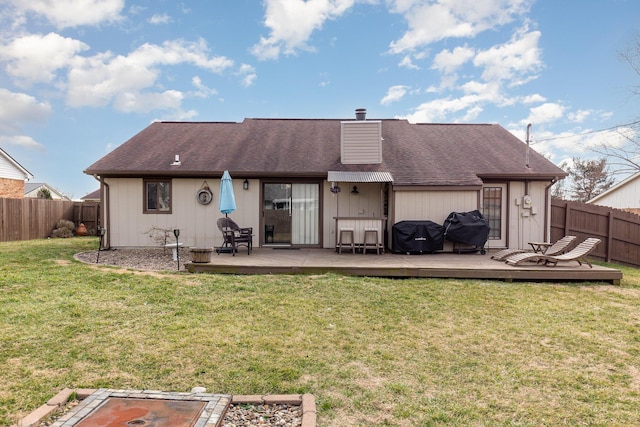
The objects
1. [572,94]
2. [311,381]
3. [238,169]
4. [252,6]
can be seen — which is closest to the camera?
[311,381]

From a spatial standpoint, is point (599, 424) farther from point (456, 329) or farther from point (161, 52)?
point (161, 52)

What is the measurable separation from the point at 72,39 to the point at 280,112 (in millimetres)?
9006

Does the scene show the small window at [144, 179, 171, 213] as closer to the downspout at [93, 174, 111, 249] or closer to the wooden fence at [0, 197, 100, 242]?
the downspout at [93, 174, 111, 249]

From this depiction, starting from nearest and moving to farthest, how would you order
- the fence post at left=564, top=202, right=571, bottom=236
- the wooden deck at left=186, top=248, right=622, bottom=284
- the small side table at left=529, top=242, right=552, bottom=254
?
the wooden deck at left=186, top=248, right=622, bottom=284 < the small side table at left=529, top=242, right=552, bottom=254 < the fence post at left=564, top=202, right=571, bottom=236

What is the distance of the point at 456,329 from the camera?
170 inches

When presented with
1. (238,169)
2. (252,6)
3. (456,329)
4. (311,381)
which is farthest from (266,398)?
(252,6)

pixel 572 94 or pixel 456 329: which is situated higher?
pixel 572 94

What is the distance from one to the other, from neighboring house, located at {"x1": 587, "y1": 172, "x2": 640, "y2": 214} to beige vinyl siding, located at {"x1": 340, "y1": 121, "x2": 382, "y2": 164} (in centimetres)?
1745

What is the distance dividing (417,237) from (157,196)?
733 cm

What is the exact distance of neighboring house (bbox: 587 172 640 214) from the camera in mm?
19828

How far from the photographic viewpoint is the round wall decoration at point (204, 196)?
10.3 m

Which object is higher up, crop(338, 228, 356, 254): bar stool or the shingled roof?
the shingled roof

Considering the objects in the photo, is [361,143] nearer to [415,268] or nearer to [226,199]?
[226,199]

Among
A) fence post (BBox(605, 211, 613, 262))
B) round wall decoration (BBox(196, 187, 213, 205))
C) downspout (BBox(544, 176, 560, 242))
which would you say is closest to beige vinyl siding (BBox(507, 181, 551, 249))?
downspout (BBox(544, 176, 560, 242))
